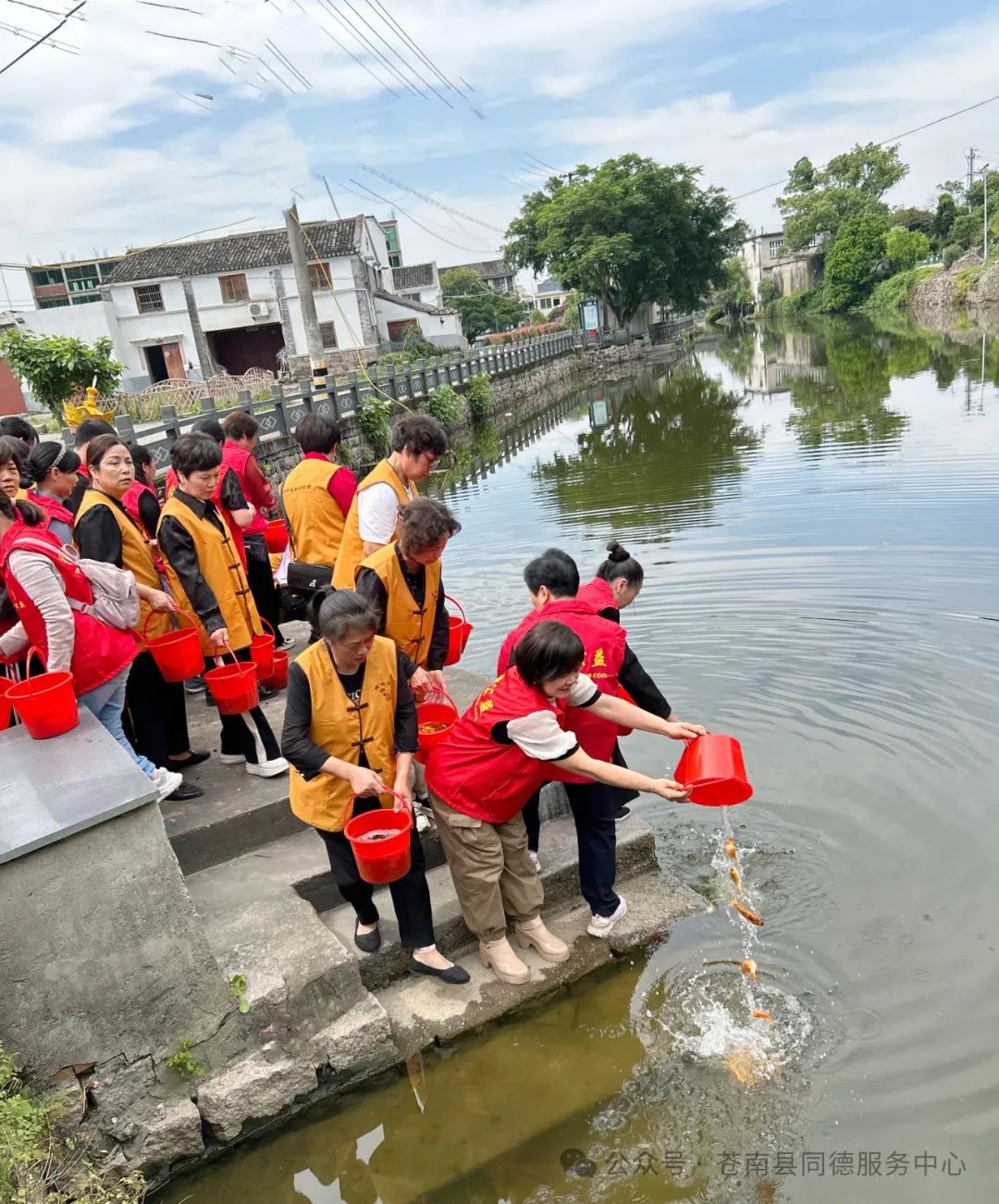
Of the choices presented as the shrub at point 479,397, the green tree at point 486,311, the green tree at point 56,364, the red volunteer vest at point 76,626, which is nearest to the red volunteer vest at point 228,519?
the red volunteer vest at point 76,626

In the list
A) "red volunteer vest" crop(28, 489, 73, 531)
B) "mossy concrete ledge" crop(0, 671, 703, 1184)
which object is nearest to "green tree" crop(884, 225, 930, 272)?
"red volunteer vest" crop(28, 489, 73, 531)

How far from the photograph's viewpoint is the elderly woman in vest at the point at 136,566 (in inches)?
145

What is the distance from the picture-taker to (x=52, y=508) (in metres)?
3.97

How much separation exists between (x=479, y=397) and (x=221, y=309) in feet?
53.8

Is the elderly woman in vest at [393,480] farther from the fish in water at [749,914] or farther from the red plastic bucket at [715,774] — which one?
the fish in water at [749,914]

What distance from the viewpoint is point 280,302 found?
113ft

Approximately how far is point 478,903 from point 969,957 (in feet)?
6.00

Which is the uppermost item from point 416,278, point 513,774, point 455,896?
point 416,278

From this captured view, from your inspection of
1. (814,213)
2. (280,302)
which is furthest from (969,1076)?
(814,213)

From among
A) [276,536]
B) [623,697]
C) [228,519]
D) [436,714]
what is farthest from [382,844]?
[276,536]

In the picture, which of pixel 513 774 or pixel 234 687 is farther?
pixel 234 687

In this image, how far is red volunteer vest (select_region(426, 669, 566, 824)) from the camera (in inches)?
114

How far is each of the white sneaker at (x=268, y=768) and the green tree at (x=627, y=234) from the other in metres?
38.0

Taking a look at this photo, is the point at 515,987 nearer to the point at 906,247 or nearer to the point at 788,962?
the point at 788,962
